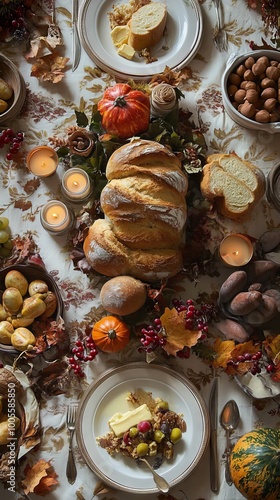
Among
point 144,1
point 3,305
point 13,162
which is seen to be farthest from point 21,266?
point 144,1

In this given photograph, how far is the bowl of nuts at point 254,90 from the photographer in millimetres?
1879

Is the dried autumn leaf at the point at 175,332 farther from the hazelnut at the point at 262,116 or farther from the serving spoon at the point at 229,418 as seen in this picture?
the hazelnut at the point at 262,116

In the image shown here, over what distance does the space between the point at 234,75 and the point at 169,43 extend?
0.27 metres

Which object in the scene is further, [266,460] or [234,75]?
[234,75]

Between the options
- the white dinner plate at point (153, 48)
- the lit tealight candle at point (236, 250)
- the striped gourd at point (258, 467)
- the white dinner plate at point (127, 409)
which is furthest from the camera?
the white dinner plate at point (153, 48)

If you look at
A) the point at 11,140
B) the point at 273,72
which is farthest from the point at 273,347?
the point at 11,140

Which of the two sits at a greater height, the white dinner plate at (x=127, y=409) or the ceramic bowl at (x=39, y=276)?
the ceramic bowl at (x=39, y=276)

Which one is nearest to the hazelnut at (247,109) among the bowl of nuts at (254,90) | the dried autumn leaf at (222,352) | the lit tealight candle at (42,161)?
the bowl of nuts at (254,90)

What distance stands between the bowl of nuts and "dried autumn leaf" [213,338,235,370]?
27.5 inches

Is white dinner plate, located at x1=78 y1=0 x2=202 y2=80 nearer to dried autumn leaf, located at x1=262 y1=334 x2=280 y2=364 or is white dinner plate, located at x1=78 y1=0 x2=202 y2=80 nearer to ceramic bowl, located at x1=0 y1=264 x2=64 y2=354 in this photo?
A: ceramic bowl, located at x1=0 y1=264 x2=64 y2=354

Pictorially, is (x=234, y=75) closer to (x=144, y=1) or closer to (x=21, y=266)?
(x=144, y=1)

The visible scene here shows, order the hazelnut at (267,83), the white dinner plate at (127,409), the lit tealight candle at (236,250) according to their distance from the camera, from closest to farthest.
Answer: the white dinner plate at (127,409), the lit tealight candle at (236,250), the hazelnut at (267,83)

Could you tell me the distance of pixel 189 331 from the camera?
1716 mm

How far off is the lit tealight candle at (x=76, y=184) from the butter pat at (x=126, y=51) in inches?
18.0
